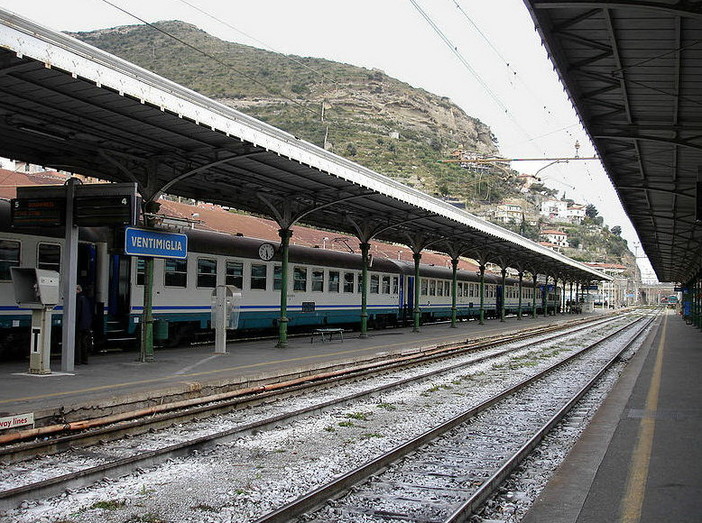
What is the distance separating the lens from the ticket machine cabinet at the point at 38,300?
1135 cm

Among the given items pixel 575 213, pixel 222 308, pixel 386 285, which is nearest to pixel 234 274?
pixel 222 308

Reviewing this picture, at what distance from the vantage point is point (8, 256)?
13.5m

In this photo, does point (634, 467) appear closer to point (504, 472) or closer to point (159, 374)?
point (504, 472)

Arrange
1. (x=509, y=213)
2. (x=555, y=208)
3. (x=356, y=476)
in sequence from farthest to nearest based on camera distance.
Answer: (x=555, y=208), (x=509, y=213), (x=356, y=476)

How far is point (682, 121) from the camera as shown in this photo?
480 inches

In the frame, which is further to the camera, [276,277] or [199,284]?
[276,277]

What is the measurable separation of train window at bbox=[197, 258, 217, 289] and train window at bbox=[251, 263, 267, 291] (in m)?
1.92

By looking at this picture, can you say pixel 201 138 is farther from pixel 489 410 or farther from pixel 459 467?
pixel 459 467

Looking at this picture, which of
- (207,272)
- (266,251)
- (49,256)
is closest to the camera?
(49,256)

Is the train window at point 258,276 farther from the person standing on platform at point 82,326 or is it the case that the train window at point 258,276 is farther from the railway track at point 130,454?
the railway track at point 130,454

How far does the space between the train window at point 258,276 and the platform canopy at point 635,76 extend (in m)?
10.4

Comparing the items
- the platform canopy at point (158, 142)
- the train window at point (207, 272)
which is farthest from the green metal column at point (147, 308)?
the train window at point (207, 272)

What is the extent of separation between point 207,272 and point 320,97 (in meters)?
123

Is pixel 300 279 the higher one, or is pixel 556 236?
pixel 556 236
